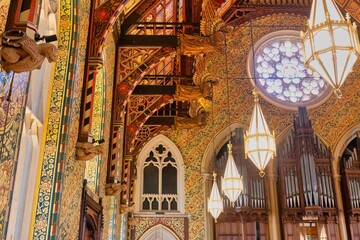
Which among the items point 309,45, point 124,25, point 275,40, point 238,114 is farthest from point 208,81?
point 275,40

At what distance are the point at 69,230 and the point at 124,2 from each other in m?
3.88

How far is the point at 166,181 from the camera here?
15.9 metres

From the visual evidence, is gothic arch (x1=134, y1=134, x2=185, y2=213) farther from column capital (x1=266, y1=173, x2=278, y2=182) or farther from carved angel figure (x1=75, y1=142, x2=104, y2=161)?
carved angel figure (x1=75, y1=142, x2=104, y2=161)

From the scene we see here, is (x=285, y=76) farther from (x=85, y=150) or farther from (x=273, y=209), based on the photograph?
(x=85, y=150)

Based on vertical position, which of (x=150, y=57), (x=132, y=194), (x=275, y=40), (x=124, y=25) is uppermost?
(x=275, y=40)

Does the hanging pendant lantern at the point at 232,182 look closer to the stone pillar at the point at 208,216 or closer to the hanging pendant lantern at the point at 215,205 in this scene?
the hanging pendant lantern at the point at 215,205

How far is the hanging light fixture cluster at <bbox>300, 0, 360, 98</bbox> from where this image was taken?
5.06 metres

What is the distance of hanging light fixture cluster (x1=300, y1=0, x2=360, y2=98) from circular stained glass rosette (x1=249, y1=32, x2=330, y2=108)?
1134 centimetres

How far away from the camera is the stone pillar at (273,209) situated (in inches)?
593

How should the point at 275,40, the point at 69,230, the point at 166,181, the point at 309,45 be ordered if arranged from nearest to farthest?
the point at 309,45
the point at 69,230
the point at 166,181
the point at 275,40

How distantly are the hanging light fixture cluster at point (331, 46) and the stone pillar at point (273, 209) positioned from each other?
10.6m

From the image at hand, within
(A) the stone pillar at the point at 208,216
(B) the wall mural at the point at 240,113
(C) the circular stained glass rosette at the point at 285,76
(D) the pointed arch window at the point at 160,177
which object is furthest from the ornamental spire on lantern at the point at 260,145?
(C) the circular stained glass rosette at the point at 285,76

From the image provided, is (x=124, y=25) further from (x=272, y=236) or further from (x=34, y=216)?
(x=272, y=236)

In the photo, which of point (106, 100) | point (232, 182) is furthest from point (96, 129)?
point (232, 182)
